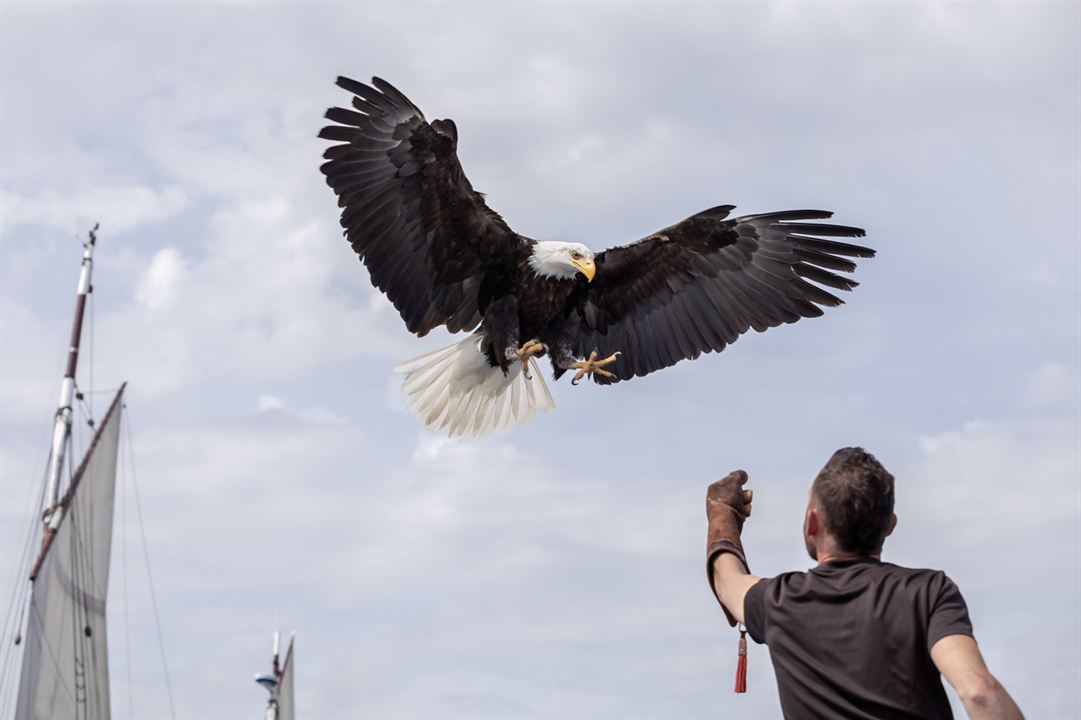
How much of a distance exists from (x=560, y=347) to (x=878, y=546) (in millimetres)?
5894

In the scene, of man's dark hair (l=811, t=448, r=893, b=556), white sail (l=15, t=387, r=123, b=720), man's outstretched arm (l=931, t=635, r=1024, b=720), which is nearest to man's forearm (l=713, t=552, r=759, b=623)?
man's dark hair (l=811, t=448, r=893, b=556)

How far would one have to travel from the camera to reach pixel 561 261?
7.95 meters

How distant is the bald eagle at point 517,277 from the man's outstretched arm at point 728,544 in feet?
15.9

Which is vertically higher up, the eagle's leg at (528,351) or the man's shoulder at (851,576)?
the eagle's leg at (528,351)

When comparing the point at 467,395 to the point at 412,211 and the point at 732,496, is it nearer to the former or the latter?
the point at 412,211

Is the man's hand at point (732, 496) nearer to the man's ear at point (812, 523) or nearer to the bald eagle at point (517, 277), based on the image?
the man's ear at point (812, 523)

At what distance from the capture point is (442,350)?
8719mm

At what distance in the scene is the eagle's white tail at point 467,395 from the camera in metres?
8.71

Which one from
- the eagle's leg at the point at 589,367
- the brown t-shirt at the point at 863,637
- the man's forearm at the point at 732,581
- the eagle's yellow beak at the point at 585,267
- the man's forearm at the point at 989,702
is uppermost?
the eagle's yellow beak at the point at 585,267

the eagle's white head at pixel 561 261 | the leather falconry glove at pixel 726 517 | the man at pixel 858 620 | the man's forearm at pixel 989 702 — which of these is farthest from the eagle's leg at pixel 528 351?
the man's forearm at pixel 989 702

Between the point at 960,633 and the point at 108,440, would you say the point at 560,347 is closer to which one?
the point at 960,633

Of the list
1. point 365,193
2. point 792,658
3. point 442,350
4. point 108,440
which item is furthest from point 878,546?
point 108,440

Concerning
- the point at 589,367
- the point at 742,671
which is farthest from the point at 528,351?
the point at 742,671

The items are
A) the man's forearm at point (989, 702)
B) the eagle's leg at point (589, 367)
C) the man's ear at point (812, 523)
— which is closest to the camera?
the man's forearm at point (989, 702)
